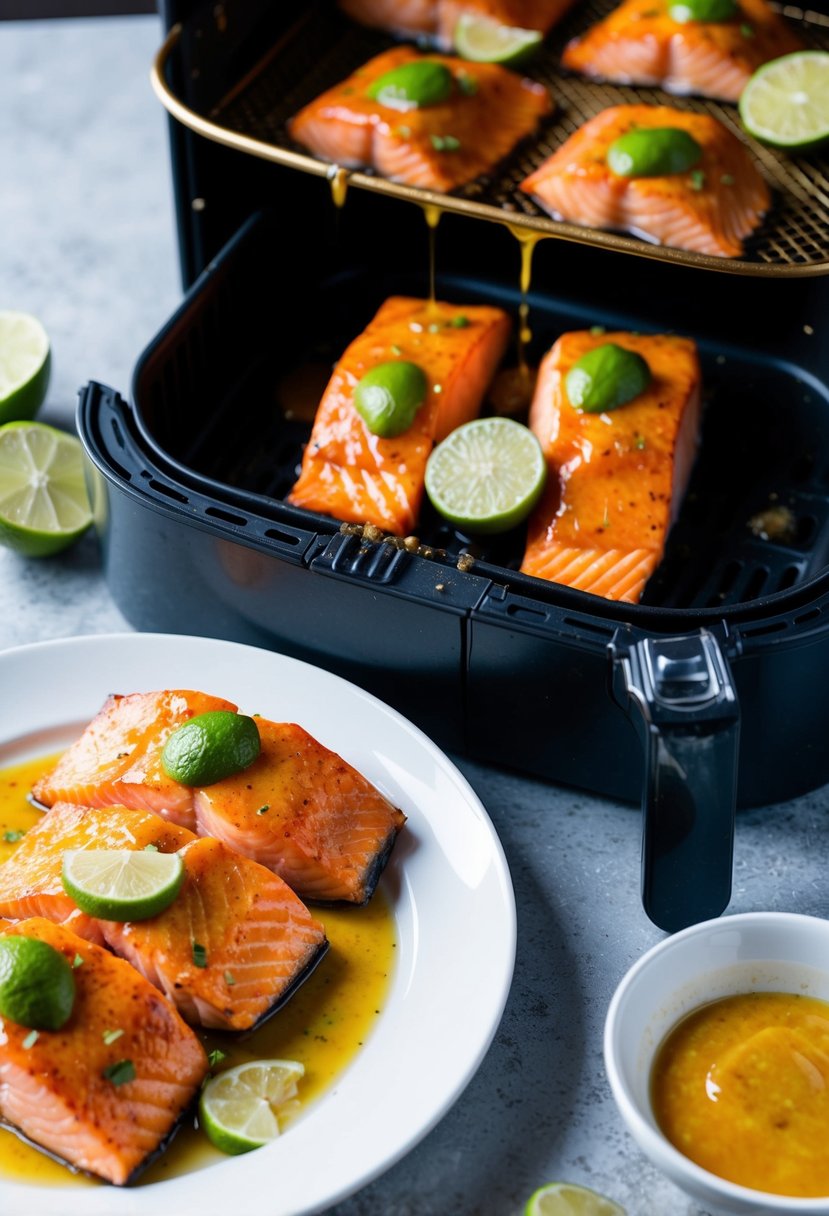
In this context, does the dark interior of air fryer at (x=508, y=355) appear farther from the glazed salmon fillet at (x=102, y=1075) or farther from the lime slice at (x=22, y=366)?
the glazed salmon fillet at (x=102, y=1075)

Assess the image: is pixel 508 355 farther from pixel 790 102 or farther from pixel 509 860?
pixel 509 860

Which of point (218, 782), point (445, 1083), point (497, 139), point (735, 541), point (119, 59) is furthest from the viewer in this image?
point (119, 59)

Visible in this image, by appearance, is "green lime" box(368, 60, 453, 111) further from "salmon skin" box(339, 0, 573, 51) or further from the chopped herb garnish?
the chopped herb garnish

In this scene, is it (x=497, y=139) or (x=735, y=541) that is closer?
(x=735, y=541)

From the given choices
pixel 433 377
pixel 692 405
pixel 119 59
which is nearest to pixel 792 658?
pixel 692 405

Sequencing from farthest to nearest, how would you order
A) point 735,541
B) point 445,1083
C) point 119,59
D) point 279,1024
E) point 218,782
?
1. point 119,59
2. point 735,541
3. point 218,782
4. point 279,1024
5. point 445,1083

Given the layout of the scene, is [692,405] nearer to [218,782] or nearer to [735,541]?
[735,541]

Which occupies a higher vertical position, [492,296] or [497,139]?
[497,139]

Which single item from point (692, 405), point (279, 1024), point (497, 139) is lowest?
point (279, 1024)
